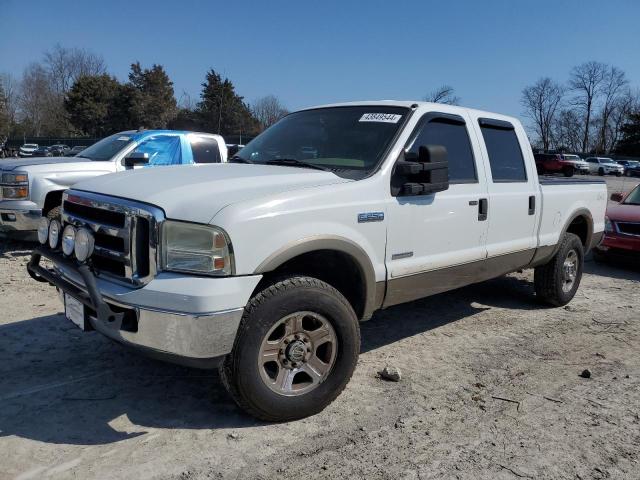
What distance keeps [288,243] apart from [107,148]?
665 centimetres

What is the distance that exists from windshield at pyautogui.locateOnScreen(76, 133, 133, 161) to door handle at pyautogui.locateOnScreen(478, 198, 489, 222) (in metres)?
6.08

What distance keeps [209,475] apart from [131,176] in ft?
6.07

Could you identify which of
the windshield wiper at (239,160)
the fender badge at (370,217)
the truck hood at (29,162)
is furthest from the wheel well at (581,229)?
the truck hood at (29,162)

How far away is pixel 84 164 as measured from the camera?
25.6 feet

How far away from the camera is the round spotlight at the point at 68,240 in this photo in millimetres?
3147

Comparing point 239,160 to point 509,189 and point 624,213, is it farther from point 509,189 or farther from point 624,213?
point 624,213

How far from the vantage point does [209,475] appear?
8.68ft

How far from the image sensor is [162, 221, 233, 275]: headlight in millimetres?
2723

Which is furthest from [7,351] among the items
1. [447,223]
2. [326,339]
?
[447,223]

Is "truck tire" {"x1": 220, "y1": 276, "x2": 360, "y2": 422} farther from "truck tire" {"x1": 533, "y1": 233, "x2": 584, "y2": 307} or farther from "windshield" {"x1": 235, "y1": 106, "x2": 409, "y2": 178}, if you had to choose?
"truck tire" {"x1": 533, "y1": 233, "x2": 584, "y2": 307}

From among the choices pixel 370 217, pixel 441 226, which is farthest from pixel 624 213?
pixel 370 217

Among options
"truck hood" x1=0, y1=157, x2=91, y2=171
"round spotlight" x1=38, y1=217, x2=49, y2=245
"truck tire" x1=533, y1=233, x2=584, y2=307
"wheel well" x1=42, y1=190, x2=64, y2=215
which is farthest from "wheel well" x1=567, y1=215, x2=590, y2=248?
"truck hood" x1=0, y1=157, x2=91, y2=171

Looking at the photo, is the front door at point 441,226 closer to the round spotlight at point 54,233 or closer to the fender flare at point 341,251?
the fender flare at point 341,251

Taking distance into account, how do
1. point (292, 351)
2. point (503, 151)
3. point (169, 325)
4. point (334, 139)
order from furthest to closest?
point (503, 151) → point (334, 139) → point (292, 351) → point (169, 325)
